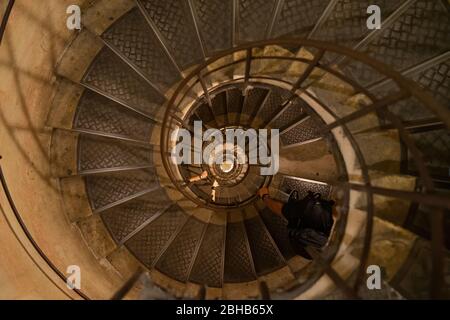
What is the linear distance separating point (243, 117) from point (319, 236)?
247 centimetres

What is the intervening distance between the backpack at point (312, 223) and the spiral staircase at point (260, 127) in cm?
38

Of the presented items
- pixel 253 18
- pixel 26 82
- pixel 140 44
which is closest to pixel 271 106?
pixel 253 18

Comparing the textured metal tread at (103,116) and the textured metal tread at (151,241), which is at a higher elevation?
the textured metal tread at (103,116)

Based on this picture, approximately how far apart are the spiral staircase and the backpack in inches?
14.9

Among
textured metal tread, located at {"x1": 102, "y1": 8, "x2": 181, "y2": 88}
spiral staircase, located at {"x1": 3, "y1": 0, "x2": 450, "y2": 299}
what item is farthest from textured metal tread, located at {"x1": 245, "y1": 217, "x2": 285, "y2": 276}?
textured metal tread, located at {"x1": 102, "y1": 8, "x2": 181, "y2": 88}

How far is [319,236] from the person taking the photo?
375 centimetres

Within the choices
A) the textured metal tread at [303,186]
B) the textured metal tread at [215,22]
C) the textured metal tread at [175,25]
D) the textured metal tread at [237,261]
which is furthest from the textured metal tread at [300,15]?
the textured metal tread at [237,261]

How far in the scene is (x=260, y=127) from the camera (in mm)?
5379

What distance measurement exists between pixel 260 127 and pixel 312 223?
6.70ft

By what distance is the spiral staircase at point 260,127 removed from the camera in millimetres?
2766

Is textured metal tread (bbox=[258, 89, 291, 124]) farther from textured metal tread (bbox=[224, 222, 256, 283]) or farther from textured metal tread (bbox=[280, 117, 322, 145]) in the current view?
textured metal tread (bbox=[224, 222, 256, 283])

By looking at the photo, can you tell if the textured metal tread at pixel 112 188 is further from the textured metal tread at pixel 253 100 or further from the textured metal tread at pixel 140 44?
the textured metal tread at pixel 253 100

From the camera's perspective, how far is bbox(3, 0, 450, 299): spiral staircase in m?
2.77

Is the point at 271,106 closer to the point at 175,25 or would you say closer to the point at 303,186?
the point at 303,186
